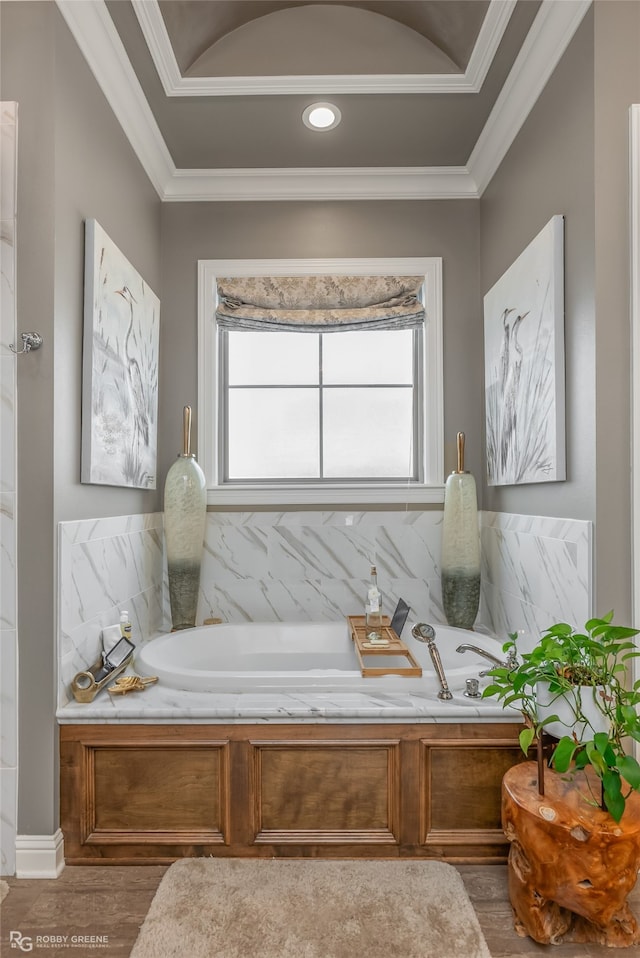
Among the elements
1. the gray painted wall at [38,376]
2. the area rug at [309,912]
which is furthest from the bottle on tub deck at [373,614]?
the gray painted wall at [38,376]

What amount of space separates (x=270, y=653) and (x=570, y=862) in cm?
162

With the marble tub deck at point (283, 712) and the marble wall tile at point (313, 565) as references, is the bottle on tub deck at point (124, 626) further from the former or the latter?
the marble wall tile at point (313, 565)

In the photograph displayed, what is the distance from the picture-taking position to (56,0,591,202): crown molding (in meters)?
1.89

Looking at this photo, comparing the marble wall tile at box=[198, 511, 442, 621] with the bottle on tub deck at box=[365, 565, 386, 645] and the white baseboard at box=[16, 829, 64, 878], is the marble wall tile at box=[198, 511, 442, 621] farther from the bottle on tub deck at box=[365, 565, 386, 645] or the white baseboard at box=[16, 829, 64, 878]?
the white baseboard at box=[16, 829, 64, 878]

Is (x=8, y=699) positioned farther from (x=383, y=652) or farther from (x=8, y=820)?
(x=383, y=652)

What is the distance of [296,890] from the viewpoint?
1669 mm

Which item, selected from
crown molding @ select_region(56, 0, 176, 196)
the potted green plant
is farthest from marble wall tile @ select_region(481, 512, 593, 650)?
crown molding @ select_region(56, 0, 176, 196)

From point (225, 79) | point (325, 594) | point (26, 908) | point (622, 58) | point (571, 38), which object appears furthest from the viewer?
point (325, 594)

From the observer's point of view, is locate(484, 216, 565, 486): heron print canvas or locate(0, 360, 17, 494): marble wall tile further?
locate(484, 216, 565, 486): heron print canvas

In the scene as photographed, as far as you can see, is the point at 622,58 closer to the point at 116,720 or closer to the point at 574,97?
the point at 574,97

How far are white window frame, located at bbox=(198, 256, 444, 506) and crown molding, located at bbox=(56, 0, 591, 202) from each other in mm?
337

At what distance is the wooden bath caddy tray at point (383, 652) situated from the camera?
2.00m

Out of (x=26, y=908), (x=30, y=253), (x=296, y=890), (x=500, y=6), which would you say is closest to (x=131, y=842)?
(x=26, y=908)

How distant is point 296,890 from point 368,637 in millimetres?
1005
